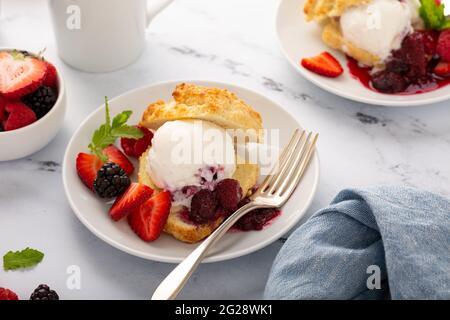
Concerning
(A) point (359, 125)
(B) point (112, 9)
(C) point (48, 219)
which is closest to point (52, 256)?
(C) point (48, 219)

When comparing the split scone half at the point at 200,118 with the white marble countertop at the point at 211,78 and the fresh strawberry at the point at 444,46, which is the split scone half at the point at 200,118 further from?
the fresh strawberry at the point at 444,46

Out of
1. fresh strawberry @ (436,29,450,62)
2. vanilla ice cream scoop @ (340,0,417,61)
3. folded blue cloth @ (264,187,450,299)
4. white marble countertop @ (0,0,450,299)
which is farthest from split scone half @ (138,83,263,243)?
fresh strawberry @ (436,29,450,62)

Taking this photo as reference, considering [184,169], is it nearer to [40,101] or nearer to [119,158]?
[119,158]

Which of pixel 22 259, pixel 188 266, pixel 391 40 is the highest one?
pixel 391 40

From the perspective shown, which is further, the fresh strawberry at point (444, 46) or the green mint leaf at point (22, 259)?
the fresh strawberry at point (444, 46)

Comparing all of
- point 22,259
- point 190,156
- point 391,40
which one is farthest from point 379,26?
point 22,259

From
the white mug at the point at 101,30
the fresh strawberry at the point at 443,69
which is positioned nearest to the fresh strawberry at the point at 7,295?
the white mug at the point at 101,30
